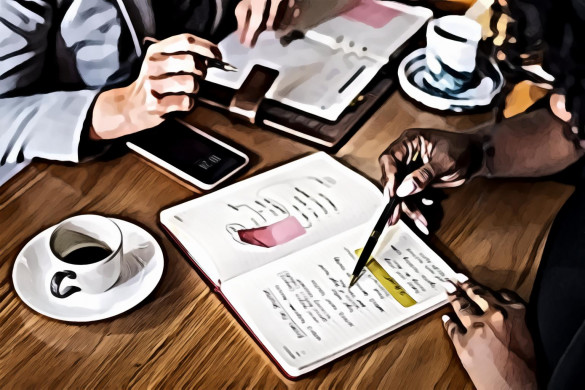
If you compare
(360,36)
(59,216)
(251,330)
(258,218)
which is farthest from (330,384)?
(360,36)

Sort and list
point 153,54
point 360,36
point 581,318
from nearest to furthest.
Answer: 1. point 581,318
2. point 153,54
3. point 360,36

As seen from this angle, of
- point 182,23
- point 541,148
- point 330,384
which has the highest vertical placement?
point 182,23

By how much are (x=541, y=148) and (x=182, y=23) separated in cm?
61

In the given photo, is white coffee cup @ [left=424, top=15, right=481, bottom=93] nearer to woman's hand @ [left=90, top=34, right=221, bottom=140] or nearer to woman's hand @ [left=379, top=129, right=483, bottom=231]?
woman's hand @ [left=379, top=129, right=483, bottom=231]

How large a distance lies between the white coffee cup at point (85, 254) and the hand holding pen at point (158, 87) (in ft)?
0.78

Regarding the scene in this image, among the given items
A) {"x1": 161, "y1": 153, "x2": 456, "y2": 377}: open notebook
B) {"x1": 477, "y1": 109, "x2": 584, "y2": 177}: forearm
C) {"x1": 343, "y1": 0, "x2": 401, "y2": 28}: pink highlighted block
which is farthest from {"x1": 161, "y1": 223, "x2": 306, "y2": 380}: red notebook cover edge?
{"x1": 343, "y1": 0, "x2": 401, "y2": 28}: pink highlighted block

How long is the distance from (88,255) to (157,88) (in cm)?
32

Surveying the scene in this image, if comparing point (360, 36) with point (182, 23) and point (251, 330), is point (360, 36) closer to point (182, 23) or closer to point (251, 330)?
point (182, 23)

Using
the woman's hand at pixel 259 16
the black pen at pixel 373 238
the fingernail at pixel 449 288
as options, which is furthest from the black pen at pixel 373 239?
the woman's hand at pixel 259 16

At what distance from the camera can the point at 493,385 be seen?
0.77m

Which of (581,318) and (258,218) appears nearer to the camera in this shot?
(581,318)

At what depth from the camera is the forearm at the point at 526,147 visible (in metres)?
1.01

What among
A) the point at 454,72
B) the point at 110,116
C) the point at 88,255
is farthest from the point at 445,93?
the point at 88,255

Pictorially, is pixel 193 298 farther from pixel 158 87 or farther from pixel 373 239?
pixel 158 87
